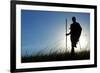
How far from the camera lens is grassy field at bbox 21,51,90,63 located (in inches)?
67.2

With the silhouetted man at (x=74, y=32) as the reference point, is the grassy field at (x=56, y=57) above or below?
below

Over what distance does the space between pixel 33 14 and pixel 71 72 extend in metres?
0.65

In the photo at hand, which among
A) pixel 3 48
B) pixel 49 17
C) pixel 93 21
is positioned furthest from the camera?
pixel 93 21

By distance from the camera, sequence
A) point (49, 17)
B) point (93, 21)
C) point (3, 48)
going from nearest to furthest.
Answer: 1. point (3, 48)
2. point (49, 17)
3. point (93, 21)

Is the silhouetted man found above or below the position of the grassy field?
above

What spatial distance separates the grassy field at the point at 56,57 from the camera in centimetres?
171

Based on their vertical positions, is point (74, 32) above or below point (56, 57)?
above

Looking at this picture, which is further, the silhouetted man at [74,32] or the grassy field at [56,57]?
the silhouetted man at [74,32]

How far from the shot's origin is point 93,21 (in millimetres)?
1904

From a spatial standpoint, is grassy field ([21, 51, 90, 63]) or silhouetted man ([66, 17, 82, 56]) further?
silhouetted man ([66, 17, 82, 56])

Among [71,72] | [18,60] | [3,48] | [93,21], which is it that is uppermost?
[93,21]

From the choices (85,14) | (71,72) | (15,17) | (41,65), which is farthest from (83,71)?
(15,17)

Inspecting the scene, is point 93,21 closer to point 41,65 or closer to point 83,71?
point 83,71

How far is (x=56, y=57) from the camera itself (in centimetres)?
179
